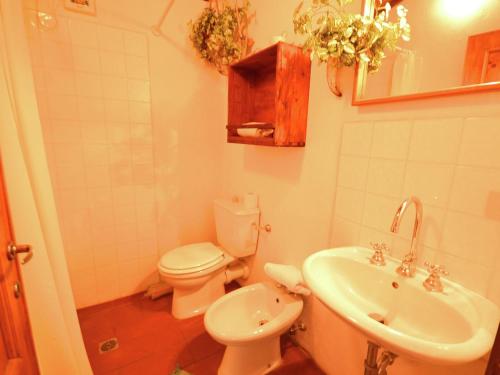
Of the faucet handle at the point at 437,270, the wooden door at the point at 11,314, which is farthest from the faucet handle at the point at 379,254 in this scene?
the wooden door at the point at 11,314

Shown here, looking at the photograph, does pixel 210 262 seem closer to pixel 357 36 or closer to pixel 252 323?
pixel 252 323

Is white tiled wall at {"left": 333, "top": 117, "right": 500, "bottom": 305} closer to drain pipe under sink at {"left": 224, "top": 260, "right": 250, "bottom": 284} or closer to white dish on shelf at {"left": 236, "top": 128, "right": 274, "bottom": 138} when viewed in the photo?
white dish on shelf at {"left": 236, "top": 128, "right": 274, "bottom": 138}

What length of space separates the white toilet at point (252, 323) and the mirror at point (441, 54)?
40.9 inches

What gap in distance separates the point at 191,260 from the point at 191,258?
0.02 meters

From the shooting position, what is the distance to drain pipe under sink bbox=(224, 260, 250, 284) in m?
1.84

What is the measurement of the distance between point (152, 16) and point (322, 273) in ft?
6.06

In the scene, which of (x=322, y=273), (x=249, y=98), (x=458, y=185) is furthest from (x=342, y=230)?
(x=249, y=98)

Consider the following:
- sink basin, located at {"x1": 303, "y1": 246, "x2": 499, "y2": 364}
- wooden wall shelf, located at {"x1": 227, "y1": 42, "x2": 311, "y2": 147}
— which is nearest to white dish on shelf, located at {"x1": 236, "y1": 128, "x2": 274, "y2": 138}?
wooden wall shelf, located at {"x1": 227, "y1": 42, "x2": 311, "y2": 147}

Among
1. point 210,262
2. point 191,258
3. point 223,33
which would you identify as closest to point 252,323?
point 210,262

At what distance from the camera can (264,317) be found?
1371mm

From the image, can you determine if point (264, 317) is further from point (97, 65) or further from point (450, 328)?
point (97, 65)

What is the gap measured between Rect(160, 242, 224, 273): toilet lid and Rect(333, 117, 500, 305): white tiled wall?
96 centimetres

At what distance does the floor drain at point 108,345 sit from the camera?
143cm

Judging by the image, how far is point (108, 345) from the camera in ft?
4.80
